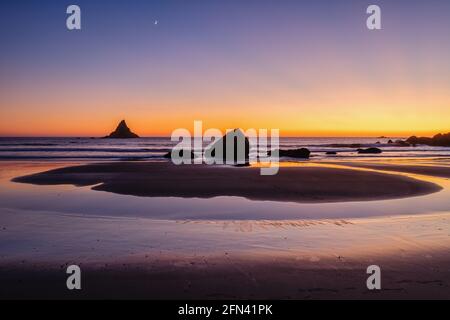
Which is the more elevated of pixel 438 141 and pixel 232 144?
pixel 232 144

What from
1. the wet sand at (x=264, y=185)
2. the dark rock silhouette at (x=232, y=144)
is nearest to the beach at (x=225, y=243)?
the wet sand at (x=264, y=185)

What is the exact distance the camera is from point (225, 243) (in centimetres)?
812

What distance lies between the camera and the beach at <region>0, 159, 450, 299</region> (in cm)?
579

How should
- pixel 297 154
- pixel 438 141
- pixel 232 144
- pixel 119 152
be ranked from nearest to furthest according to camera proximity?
pixel 232 144 → pixel 297 154 → pixel 119 152 → pixel 438 141

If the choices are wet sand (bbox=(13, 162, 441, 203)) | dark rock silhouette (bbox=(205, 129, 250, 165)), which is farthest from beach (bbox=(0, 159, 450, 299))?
dark rock silhouette (bbox=(205, 129, 250, 165))

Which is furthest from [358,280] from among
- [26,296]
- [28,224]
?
[28,224]

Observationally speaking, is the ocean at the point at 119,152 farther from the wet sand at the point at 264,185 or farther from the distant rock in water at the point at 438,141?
the wet sand at the point at 264,185

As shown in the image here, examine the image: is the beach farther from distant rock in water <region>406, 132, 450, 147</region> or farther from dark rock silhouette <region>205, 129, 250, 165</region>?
distant rock in water <region>406, 132, 450, 147</region>

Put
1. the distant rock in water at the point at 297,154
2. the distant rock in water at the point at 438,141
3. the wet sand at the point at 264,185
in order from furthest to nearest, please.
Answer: the distant rock in water at the point at 438,141 → the distant rock in water at the point at 297,154 → the wet sand at the point at 264,185

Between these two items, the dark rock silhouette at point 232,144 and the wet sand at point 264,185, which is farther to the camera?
the dark rock silhouette at point 232,144

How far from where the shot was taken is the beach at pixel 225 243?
5.79m

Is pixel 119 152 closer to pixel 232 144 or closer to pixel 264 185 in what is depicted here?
pixel 232 144

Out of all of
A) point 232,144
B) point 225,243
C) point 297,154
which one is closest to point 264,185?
point 225,243
